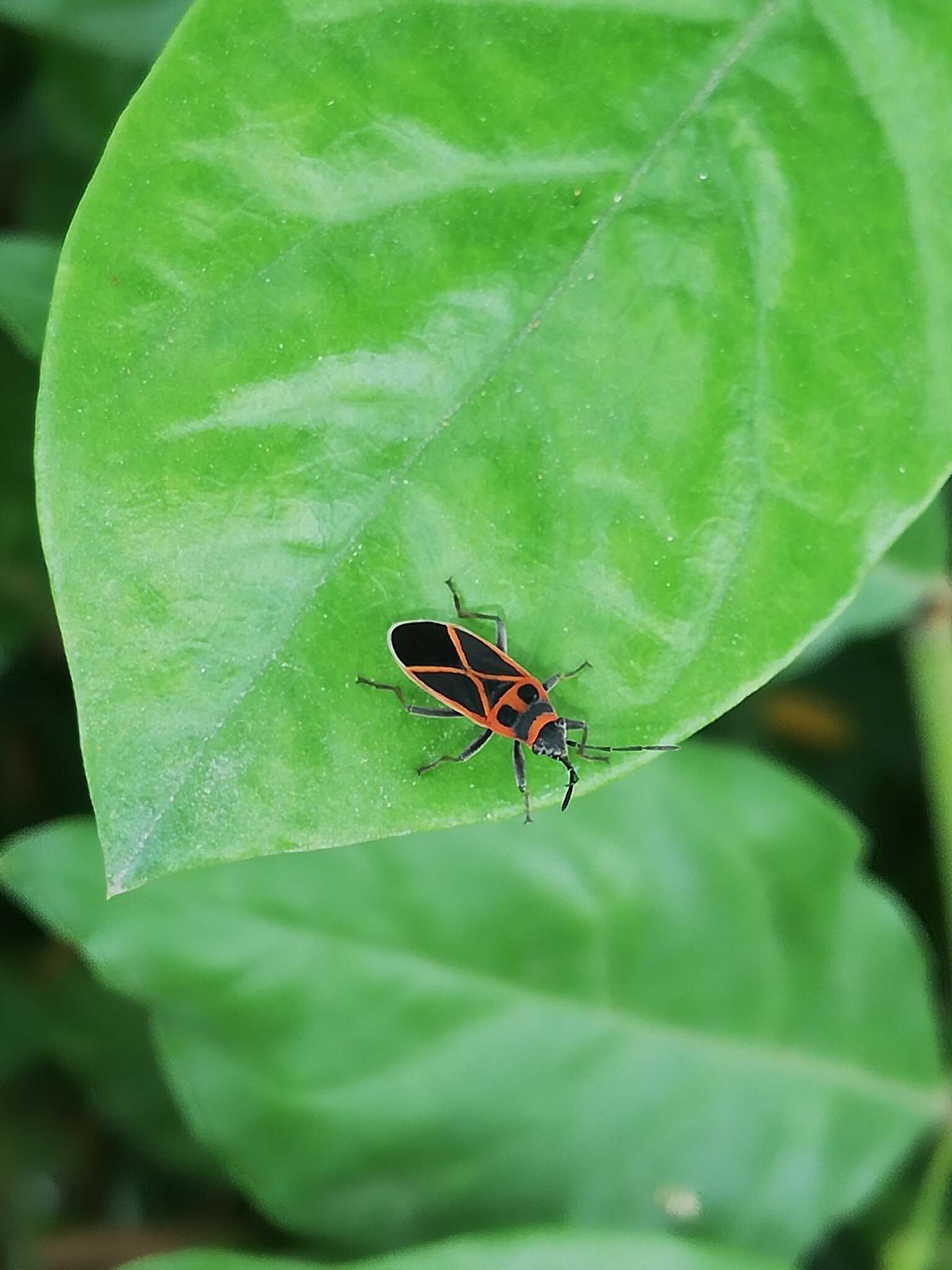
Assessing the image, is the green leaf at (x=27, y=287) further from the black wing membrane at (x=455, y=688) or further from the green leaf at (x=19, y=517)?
the green leaf at (x=19, y=517)

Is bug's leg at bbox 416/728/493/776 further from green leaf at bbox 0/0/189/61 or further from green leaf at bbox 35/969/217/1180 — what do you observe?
green leaf at bbox 35/969/217/1180

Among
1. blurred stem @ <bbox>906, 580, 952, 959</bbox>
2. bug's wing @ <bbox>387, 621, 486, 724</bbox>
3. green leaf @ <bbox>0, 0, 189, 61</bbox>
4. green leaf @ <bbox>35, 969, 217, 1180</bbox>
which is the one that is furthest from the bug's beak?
green leaf @ <bbox>35, 969, 217, 1180</bbox>

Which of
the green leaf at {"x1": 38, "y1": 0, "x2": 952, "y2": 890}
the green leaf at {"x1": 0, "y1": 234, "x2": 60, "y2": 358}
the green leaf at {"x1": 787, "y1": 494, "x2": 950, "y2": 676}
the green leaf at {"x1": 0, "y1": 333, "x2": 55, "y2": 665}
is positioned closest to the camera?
the green leaf at {"x1": 38, "y1": 0, "x2": 952, "y2": 890}

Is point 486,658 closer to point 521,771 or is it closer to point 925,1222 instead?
point 521,771

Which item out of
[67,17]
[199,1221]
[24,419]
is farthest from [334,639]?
[199,1221]

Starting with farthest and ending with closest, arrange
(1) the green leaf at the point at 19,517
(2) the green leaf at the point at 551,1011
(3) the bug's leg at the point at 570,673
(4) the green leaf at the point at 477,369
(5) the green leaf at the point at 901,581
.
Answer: (1) the green leaf at the point at 19,517 < (5) the green leaf at the point at 901,581 < (2) the green leaf at the point at 551,1011 < (3) the bug's leg at the point at 570,673 < (4) the green leaf at the point at 477,369

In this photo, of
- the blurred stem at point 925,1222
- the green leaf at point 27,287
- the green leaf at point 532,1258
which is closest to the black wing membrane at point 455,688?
the green leaf at point 27,287
